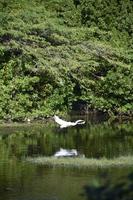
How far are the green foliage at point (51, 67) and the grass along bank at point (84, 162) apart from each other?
13807 millimetres

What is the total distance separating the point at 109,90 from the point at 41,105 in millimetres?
5665

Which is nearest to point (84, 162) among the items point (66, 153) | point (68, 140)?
point (66, 153)

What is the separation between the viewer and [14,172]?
1542 centimetres

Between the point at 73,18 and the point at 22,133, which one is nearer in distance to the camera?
the point at 22,133

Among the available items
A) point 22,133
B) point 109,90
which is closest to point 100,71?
point 109,90

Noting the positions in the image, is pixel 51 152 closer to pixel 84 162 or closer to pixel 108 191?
pixel 84 162

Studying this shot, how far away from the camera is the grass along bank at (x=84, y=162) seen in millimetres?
15680

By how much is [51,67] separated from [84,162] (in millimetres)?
14640

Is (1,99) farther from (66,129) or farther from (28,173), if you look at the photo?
(28,173)

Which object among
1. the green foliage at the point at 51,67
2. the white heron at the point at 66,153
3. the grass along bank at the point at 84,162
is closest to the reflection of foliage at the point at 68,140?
the white heron at the point at 66,153

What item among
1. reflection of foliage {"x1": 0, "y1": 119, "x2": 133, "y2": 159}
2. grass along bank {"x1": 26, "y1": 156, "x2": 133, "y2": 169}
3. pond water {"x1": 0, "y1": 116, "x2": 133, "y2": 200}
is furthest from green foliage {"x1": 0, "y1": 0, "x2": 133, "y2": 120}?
grass along bank {"x1": 26, "y1": 156, "x2": 133, "y2": 169}

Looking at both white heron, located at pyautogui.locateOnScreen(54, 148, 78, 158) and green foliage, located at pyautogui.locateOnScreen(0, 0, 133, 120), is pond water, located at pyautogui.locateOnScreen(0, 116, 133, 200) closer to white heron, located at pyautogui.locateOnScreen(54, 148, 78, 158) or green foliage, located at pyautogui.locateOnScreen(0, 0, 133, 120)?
white heron, located at pyautogui.locateOnScreen(54, 148, 78, 158)

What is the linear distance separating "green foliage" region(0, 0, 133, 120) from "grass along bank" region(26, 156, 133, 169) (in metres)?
13.8

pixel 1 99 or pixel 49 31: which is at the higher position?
pixel 49 31
